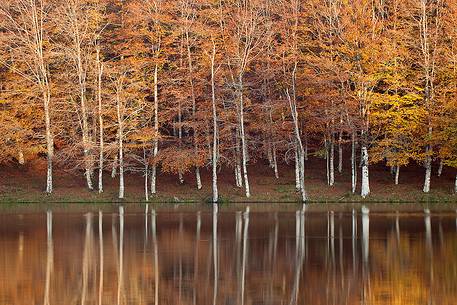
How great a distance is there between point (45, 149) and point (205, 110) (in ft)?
38.9

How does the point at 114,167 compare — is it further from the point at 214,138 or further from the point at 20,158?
the point at 20,158

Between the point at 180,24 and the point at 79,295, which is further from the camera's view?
the point at 180,24

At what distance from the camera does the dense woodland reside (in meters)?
57.0

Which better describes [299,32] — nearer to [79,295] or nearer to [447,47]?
Answer: [447,47]

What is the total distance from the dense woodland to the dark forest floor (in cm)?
89

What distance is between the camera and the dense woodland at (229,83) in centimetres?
5703

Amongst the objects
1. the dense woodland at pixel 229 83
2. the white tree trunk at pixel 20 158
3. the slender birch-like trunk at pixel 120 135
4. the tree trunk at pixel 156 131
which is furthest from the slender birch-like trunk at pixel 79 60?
the white tree trunk at pixel 20 158

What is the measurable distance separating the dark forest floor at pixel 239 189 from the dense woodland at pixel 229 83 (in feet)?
2.93

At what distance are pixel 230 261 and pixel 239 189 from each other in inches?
1305

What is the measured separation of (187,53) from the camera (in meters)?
60.6

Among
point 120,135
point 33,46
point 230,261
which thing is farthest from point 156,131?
point 230,261

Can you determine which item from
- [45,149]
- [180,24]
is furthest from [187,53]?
[45,149]

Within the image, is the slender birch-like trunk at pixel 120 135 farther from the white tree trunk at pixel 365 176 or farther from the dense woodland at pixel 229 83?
the white tree trunk at pixel 365 176

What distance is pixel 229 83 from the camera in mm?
58969
